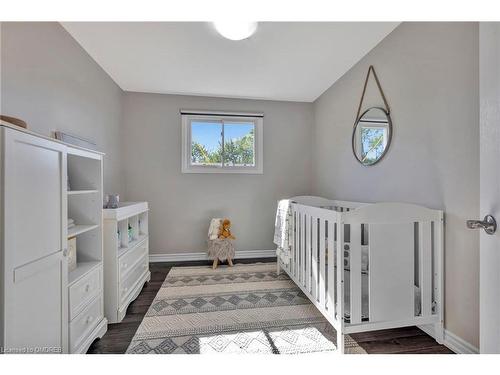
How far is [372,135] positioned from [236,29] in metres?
1.46

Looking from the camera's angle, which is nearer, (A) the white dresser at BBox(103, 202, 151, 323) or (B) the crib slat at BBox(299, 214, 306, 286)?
(A) the white dresser at BBox(103, 202, 151, 323)

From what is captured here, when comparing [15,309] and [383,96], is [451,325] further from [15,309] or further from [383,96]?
[15,309]

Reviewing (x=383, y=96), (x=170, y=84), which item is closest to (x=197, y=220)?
(x=170, y=84)

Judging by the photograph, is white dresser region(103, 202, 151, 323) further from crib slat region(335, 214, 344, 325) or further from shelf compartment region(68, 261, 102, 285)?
crib slat region(335, 214, 344, 325)

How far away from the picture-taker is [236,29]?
163 centimetres

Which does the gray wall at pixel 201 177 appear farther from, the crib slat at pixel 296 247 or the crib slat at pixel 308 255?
the crib slat at pixel 308 255

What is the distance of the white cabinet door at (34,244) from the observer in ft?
2.68

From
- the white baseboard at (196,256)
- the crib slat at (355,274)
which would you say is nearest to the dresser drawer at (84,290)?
the white baseboard at (196,256)

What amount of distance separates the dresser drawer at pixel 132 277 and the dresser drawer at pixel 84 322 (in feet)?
0.77

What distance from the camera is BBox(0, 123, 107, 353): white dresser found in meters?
0.80

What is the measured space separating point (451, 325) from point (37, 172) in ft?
7.86

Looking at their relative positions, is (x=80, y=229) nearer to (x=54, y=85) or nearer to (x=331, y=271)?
(x=54, y=85)

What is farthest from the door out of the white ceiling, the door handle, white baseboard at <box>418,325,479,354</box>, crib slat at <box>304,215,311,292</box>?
the white ceiling

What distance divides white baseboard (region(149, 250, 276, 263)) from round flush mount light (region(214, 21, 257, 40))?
8.27 feet
